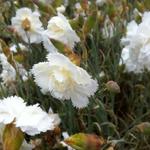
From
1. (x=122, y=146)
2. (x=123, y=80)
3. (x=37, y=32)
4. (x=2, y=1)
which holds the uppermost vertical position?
(x=2, y=1)

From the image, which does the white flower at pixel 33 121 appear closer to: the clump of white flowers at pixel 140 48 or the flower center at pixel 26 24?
the clump of white flowers at pixel 140 48

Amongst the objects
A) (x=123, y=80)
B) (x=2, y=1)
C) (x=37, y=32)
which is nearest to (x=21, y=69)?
(x=37, y=32)

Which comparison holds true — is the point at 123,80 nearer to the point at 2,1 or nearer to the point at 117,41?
the point at 117,41

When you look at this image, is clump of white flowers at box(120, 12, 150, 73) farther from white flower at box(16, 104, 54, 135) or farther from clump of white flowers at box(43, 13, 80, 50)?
white flower at box(16, 104, 54, 135)

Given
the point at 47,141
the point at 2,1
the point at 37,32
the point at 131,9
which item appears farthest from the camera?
the point at 2,1

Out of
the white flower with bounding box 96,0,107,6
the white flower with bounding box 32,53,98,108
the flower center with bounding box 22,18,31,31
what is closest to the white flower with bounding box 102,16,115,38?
the white flower with bounding box 96,0,107,6

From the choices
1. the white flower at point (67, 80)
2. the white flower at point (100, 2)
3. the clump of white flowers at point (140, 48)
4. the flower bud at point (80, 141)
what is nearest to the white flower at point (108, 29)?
the white flower at point (100, 2)

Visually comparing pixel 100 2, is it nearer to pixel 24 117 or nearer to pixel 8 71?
pixel 8 71
